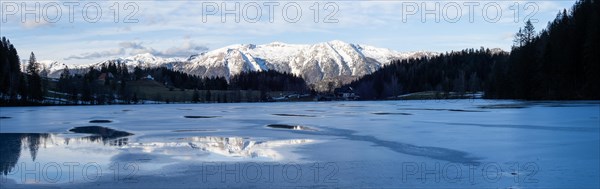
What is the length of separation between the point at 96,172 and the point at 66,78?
7566 inches

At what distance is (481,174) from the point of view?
41.9ft

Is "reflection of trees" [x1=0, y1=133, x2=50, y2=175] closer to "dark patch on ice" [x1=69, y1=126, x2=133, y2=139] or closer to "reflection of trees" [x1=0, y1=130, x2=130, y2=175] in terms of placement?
"reflection of trees" [x1=0, y1=130, x2=130, y2=175]

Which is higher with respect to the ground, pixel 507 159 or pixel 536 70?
pixel 536 70

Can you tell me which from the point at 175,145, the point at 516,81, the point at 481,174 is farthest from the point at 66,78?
the point at 481,174

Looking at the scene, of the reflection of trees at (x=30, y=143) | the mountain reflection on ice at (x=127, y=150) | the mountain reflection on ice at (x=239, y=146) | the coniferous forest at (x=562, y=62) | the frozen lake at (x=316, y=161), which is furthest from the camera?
the coniferous forest at (x=562, y=62)

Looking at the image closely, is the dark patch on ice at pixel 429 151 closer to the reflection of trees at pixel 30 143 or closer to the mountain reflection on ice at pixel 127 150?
the mountain reflection on ice at pixel 127 150

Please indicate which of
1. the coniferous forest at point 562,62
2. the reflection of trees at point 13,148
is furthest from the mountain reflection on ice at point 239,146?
the coniferous forest at point 562,62

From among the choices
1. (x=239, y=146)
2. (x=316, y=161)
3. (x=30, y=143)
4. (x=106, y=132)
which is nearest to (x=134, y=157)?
(x=239, y=146)

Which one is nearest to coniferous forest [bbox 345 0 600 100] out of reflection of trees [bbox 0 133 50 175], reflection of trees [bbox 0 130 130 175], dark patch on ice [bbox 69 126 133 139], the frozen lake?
the frozen lake

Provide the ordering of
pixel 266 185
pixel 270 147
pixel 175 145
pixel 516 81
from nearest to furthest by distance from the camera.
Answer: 1. pixel 266 185
2. pixel 270 147
3. pixel 175 145
4. pixel 516 81

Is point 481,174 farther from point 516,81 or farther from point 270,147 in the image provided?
point 516,81

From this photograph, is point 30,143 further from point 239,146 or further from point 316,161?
point 316,161

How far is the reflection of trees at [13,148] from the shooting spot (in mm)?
15641

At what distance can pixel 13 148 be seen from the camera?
66.7 feet
